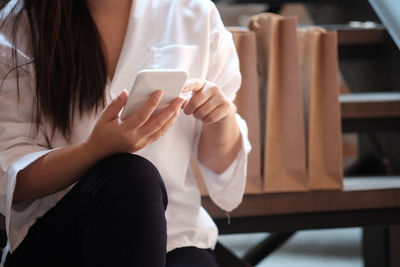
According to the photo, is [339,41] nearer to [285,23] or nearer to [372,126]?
[372,126]

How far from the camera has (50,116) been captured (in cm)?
97

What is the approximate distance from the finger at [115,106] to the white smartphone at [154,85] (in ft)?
0.03

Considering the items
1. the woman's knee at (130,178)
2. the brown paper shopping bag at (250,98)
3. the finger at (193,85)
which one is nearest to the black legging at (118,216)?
the woman's knee at (130,178)

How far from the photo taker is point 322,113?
134 centimetres

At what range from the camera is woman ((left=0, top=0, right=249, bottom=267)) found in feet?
2.60

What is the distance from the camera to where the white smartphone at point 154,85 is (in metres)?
0.75

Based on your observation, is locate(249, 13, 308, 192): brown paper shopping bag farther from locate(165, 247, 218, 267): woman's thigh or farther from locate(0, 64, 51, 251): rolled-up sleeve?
locate(0, 64, 51, 251): rolled-up sleeve

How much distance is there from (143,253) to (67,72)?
35 cm

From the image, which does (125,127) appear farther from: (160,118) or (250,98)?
(250,98)

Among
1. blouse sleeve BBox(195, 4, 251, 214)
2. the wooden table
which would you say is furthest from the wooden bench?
A: blouse sleeve BBox(195, 4, 251, 214)

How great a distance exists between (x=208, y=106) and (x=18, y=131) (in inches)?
12.0

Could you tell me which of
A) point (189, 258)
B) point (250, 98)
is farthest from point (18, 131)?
point (250, 98)

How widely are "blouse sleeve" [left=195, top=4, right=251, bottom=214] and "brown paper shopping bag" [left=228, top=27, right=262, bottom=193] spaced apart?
204mm

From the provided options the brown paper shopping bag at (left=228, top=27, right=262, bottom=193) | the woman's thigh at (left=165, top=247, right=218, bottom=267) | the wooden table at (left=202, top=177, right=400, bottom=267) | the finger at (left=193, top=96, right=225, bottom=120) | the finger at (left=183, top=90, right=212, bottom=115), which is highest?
the finger at (left=183, top=90, right=212, bottom=115)
